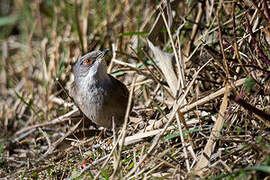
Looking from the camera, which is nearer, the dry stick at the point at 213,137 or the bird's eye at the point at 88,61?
the dry stick at the point at 213,137

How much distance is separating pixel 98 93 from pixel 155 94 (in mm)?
631

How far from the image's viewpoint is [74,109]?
4.87m

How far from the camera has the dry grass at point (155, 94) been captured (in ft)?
9.71

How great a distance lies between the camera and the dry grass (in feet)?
9.71

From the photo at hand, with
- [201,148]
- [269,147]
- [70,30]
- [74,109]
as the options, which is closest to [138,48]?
[74,109]

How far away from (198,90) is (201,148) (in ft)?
3.39

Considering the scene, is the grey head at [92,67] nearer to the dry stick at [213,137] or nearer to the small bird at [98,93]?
the small bird at [98,93]

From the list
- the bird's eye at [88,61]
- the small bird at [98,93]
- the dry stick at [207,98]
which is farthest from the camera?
the bird's eye at [88,61]

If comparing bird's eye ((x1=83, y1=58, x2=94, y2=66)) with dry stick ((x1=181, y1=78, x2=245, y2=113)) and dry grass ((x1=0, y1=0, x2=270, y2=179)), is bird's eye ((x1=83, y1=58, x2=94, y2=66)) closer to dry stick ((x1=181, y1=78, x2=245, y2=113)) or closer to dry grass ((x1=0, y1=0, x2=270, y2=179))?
dry grass ((x1=0, y1=0, x2=270, y2=179))

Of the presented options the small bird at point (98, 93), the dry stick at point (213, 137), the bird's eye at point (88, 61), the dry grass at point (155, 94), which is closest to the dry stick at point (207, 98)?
the dry grass at point (155, 94)

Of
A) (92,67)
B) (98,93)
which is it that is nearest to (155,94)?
(98,93)

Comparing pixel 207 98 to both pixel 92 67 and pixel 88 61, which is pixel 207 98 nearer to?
pixel 92 67

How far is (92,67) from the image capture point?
4.30m

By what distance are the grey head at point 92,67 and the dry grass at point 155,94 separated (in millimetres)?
213
